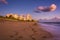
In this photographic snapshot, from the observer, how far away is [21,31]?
1606mm

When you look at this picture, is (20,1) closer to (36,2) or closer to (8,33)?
(36,2)

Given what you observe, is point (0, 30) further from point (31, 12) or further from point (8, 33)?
point (31, 12)

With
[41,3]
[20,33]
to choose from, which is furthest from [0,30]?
[41,3]

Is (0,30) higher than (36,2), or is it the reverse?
(36,2)

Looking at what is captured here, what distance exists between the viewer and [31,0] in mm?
1611

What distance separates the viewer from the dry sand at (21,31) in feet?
5.19

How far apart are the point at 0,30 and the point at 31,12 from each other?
1.40 ft

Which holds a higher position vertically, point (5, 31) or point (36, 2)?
point (36, 2)

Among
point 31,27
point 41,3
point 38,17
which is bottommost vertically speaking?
point 31,27

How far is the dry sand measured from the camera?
1583mm

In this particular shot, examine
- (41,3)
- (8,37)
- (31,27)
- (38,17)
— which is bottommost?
(8,37)

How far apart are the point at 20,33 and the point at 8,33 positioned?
142mm

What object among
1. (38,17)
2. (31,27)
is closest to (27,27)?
(31,27)

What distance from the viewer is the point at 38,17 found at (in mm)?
1628
